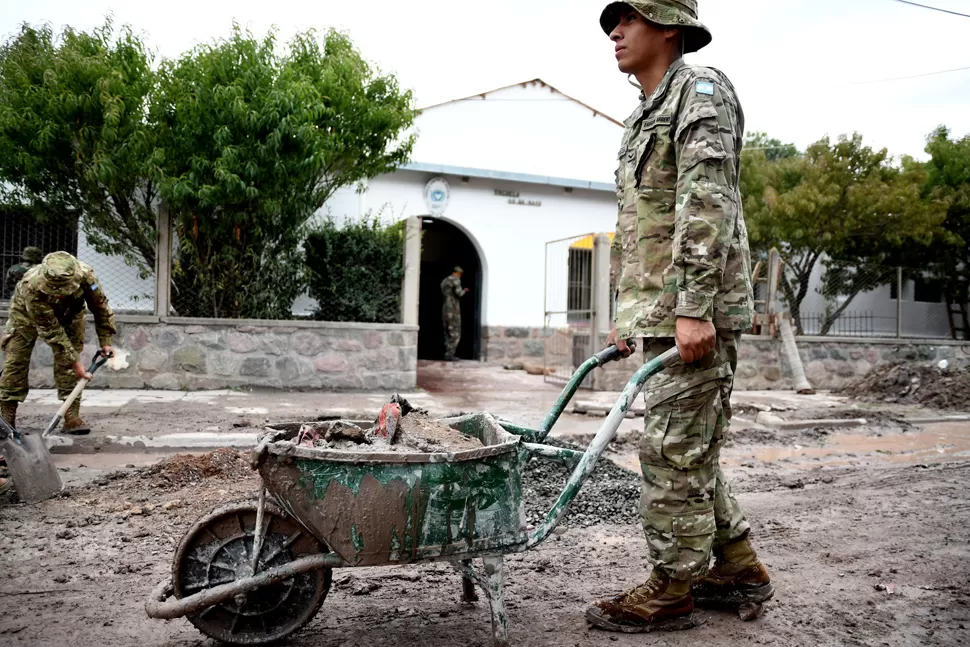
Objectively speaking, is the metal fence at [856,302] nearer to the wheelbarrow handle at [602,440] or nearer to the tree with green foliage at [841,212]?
the tree with green foliage at [841,212]

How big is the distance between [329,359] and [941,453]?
6986mm

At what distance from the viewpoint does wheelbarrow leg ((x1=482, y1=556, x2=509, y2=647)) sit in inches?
91.7

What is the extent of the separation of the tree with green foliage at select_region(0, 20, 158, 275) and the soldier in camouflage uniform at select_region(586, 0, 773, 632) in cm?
722

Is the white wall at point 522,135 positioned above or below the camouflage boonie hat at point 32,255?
above

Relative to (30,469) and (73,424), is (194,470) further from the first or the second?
(73,424)

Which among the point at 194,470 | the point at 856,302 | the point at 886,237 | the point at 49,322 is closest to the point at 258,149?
the point at 49,322

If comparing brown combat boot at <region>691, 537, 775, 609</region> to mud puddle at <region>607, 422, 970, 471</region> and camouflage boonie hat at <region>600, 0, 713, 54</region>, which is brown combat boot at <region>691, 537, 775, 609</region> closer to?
camouflage boonie hat at <region>600, 0, 713, 54</region>

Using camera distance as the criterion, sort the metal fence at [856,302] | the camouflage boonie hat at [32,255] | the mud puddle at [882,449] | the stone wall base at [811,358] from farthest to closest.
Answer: the metal fence at [856,302], the stone wall base at [811,358], the camouflage boonie hat at [32,255], the mud puddle at [882,449]

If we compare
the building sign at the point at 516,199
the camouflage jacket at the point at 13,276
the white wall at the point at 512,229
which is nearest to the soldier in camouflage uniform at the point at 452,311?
the white wall at the point at 512,229

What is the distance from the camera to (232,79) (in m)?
8.48

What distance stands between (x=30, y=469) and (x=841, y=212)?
13.7 meters

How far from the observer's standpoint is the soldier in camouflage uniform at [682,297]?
7.90 ft

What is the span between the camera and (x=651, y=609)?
8.31 feet

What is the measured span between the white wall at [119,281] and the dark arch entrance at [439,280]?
8046mm
